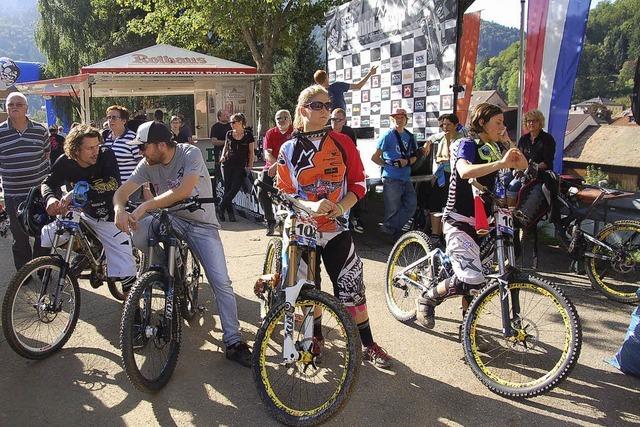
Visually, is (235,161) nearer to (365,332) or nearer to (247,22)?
(365,332)

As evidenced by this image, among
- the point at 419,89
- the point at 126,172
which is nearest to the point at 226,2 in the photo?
the point at 419,89

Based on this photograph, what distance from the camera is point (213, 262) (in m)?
3.80

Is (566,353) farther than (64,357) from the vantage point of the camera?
No

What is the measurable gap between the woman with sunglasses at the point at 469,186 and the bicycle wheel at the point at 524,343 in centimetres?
27

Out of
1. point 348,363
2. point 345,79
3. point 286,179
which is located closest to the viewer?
point 348,363

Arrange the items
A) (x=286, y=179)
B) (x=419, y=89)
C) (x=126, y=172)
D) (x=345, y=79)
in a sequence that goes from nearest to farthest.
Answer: (x=286, y=179) → (x=126, y=172) → (x=419, y=89) → (x=345, y=79)

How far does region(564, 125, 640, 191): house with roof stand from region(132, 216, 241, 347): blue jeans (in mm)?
38974

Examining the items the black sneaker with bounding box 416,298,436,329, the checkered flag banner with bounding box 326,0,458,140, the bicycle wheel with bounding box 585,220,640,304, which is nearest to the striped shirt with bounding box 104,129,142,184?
the black sneaker with bounding box 416,298,436,329

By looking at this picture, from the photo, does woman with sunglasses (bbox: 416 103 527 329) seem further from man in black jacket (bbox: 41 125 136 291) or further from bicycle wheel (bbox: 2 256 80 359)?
bicycle wheel (bbox: 2 256 80 359)

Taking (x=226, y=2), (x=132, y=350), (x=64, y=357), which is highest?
(x=226, y=2)

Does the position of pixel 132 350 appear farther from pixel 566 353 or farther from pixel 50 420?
pixel 566 353

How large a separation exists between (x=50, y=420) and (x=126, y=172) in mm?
3156

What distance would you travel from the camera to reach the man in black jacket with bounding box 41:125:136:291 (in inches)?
165

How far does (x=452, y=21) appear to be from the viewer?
24.0 ft
